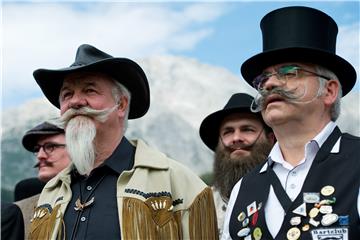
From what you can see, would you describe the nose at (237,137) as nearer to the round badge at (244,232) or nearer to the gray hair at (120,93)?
the gray hair at (120,93)

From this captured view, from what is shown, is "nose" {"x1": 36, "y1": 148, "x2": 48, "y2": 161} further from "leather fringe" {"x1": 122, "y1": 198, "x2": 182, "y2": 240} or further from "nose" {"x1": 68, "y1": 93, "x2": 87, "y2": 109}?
"leather fringe" {"x1": 122, "y1": 198, "x2": 182, "y2": 240}

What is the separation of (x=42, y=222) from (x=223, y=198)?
191 centimetres

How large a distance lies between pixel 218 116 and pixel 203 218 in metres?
1.83

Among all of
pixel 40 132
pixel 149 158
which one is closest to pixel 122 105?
pixel 149 158

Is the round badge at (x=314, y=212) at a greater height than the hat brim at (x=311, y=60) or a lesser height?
lesser

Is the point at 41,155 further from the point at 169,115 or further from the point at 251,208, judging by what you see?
the point at 169,115

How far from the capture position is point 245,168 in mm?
5918

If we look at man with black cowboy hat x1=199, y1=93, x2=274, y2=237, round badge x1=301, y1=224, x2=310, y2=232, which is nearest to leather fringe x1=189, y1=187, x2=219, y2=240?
round badge x1=301, y1=224, x2=310, y2=232

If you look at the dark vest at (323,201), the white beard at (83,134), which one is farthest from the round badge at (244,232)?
the white beard at (83,134)

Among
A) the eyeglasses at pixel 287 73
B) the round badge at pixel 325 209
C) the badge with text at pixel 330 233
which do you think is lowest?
the badge with text at pixel 330 233

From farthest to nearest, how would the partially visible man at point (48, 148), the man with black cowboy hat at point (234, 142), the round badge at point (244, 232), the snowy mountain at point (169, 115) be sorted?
the snowy mountain at point (169, 115), the partially visible man at point (48, 148), the man with black cowboy hat at point (234, 142), the round badge at point (244, 232)

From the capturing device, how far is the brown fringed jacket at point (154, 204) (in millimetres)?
4262

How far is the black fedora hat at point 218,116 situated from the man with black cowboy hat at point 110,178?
1.23 m

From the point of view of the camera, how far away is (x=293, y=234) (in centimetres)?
369
